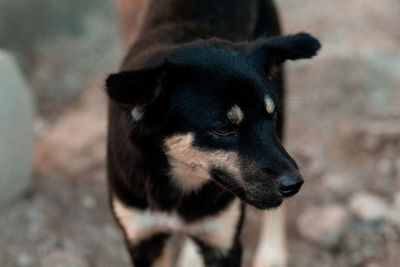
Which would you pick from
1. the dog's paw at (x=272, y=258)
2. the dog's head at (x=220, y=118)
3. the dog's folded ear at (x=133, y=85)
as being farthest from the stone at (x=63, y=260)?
the dog's folded ear at (x=133, y=85)

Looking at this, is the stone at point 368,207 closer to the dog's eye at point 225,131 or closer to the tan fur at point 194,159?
the tan fur at point 194,159

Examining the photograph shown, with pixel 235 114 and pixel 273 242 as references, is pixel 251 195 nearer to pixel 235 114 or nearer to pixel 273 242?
pixel 235 114

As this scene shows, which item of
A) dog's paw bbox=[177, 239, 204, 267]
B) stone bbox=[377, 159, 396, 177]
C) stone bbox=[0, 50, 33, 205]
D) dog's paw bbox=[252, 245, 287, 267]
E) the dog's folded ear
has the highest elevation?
the dog's folded ear

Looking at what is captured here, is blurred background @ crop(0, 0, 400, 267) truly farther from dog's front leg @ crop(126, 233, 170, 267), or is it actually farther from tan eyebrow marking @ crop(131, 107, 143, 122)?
tan eyebrow marking @ crop(131, 107, 143, 122)

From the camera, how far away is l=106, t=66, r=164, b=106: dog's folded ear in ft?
8.77

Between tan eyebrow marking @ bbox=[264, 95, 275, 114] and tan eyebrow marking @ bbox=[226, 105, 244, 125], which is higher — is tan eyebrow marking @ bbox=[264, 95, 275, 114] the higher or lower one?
the lower one

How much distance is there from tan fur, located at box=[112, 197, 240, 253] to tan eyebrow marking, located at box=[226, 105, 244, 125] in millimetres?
721

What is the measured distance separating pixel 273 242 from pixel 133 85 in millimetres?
2340

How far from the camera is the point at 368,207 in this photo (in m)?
4.79

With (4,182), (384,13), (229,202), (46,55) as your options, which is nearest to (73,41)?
(46,55)

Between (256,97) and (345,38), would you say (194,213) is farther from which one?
(345,38)

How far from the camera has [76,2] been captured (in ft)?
25.9

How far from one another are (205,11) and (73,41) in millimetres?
4141

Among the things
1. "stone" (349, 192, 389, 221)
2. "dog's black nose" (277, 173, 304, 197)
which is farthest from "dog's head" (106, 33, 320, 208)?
"stone" (349, 192, 389, 221)
